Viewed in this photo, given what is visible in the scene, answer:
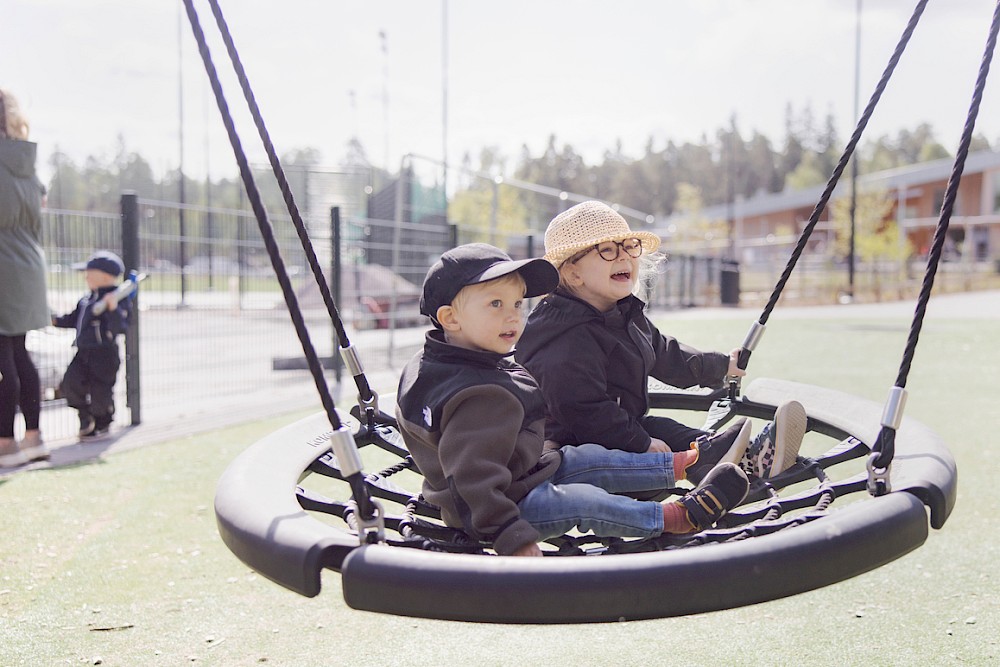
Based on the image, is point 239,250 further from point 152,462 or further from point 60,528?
point 60,528

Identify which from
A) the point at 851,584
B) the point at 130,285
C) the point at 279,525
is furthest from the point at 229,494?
the point at 130,285

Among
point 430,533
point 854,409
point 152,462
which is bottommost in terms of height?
point 152,462

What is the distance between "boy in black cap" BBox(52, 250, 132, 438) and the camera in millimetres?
5223

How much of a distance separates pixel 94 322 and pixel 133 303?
0.47 meters

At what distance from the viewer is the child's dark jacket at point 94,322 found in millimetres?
5191

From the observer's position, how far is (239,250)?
831cm

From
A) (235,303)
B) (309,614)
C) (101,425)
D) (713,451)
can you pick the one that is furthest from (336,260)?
(713,451)

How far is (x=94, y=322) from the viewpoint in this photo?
5234 mm

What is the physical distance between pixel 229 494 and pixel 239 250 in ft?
22.7

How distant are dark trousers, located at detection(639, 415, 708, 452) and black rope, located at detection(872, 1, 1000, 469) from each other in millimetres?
801

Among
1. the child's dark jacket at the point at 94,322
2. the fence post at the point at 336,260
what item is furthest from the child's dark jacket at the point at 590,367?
the fence post at the point at 336,260

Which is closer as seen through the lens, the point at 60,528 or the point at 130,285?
the point at 60,528

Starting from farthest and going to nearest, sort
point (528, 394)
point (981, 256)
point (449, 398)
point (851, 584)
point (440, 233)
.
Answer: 1. point (981, 256)
2. point (440, 233)
3. point (851, 584)
4. point (528, 394)
5. point (449, 398)

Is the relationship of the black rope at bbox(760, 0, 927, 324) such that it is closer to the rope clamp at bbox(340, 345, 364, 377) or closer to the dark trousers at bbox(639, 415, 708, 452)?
the dark trousers at bbox(639, 415, 708, 452)
